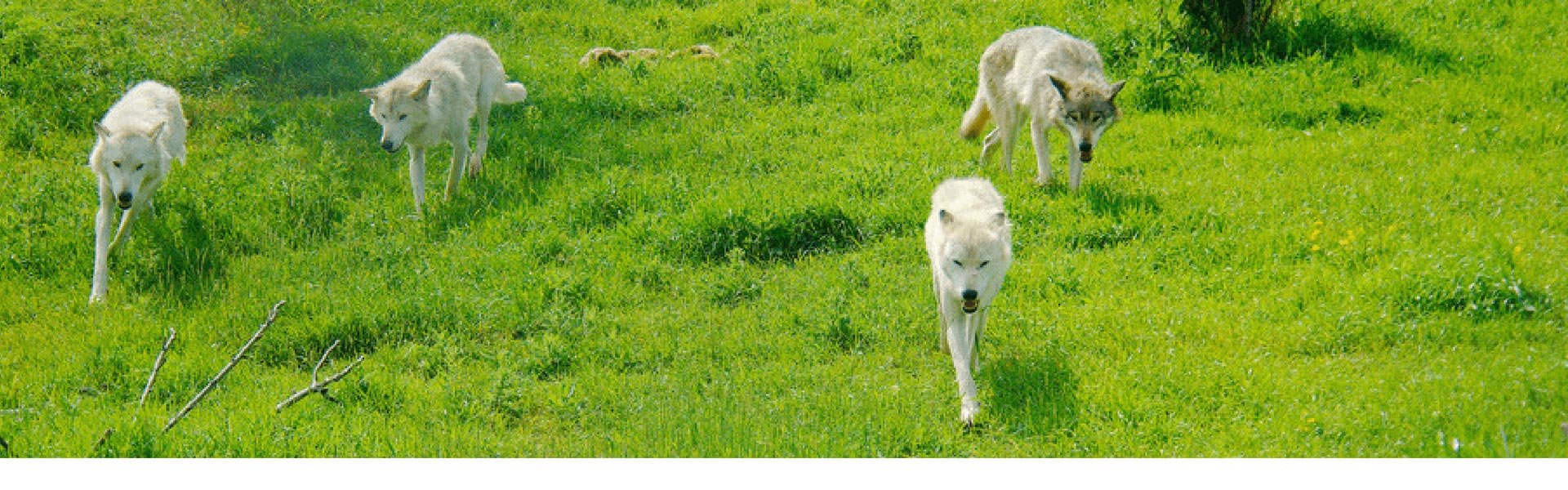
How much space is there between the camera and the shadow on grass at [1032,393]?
619cm

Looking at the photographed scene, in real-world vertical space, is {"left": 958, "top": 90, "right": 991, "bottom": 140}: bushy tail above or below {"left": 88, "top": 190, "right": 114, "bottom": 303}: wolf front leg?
above

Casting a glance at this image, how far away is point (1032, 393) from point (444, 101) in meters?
6.32

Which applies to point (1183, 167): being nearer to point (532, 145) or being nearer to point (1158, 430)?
→ point (1158, 430)

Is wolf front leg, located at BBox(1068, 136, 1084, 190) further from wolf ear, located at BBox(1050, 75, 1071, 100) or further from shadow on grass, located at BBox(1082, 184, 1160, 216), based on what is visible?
wolf ear, located at BBox(1050, 75, 1071, 100)

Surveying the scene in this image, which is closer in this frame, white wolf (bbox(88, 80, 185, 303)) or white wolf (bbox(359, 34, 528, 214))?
white wolf (bbox(88, 80, 185, 303))

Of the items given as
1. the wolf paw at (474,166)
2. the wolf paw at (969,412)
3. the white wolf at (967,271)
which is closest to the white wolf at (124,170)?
the wolf paw at (474,166)

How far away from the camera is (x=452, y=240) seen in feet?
31.5

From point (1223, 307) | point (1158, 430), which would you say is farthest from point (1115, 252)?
point (1158, 430)

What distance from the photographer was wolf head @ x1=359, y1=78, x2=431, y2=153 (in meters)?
10.0

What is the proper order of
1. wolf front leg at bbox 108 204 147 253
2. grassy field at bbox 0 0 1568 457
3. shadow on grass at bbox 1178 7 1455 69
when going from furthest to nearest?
1. shadow on grass at bbox 1178 7 1455 69
2. wolf front leg at bbox 108 204 147 253
3. grassy field at bbox 0 0 1568 457

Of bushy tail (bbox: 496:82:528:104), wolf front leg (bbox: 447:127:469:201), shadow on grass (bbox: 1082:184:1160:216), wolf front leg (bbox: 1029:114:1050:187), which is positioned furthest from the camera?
bushy tail (bbox: 496:82:528:104)

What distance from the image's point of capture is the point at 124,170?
9.10m

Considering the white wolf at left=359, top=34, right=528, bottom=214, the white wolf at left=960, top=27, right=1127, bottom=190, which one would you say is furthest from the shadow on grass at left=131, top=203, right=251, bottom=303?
the white wolf at left=960, top=27, right=1127, bottom=190

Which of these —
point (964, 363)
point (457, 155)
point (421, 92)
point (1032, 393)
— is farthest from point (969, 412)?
point (457, 155)
